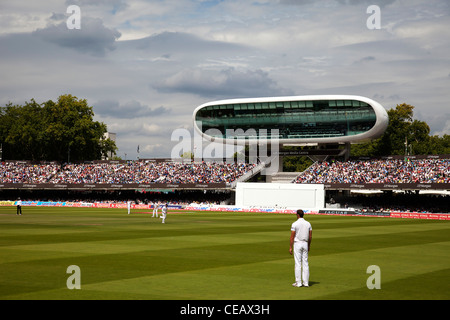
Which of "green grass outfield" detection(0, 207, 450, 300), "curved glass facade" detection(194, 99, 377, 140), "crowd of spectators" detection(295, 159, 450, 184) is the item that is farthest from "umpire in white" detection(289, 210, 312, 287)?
"curved glass facade" detection(194, 99, 377, 140)

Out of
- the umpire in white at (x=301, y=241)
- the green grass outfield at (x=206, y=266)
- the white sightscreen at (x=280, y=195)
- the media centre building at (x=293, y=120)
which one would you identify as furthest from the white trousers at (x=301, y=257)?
the media centre building at (x=293, y=120)

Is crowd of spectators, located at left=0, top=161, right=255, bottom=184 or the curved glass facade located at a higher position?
the curved glass facade

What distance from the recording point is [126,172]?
88250 mm

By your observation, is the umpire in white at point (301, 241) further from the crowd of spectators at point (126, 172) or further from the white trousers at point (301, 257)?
the crowd of spectators at point (126, 172)

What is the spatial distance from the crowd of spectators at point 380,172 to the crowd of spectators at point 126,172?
11226 millimetres

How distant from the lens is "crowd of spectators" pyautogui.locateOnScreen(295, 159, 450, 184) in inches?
2724

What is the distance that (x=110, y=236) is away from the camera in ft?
90.6

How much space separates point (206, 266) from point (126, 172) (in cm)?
7250

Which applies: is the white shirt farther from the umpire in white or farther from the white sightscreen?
the white sightscreen

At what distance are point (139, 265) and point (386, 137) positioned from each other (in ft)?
322

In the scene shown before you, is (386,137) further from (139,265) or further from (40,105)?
(139,265)

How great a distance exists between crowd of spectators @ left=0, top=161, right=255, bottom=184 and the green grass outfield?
175ft

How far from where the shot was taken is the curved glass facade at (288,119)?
78938 mm
